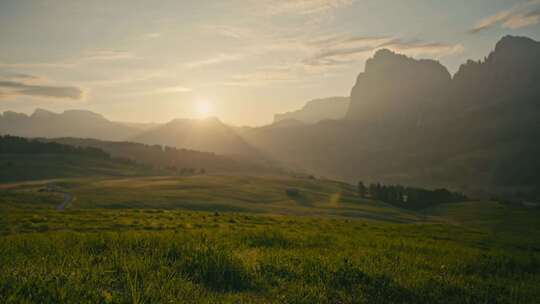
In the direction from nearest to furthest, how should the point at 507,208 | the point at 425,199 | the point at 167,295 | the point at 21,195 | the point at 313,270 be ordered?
the point at 167,295 < the point at 313,270 < the point at 21,195 < the point at 507,208 < the point at 425,199

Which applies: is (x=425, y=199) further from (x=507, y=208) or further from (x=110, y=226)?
(x=110, y=226)

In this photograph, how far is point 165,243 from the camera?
10.4 m

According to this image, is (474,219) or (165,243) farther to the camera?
(474,219)

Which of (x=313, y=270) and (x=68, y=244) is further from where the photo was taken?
(x=68, y=244)

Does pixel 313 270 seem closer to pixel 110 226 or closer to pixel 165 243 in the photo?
pixel 165 243

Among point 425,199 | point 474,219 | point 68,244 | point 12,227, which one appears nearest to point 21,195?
point 12,227

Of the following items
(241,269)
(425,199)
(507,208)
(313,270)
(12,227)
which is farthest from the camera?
(425,199)

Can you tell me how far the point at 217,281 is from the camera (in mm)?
7973

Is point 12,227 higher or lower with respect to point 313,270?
lower

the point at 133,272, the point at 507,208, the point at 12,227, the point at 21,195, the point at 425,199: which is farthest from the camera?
the point at 425,199

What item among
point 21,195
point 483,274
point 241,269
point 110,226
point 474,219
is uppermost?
point 241,269

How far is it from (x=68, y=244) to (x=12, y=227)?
23.6 metres

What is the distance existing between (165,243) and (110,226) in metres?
23.4

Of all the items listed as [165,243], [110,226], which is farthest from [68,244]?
[110,226]
